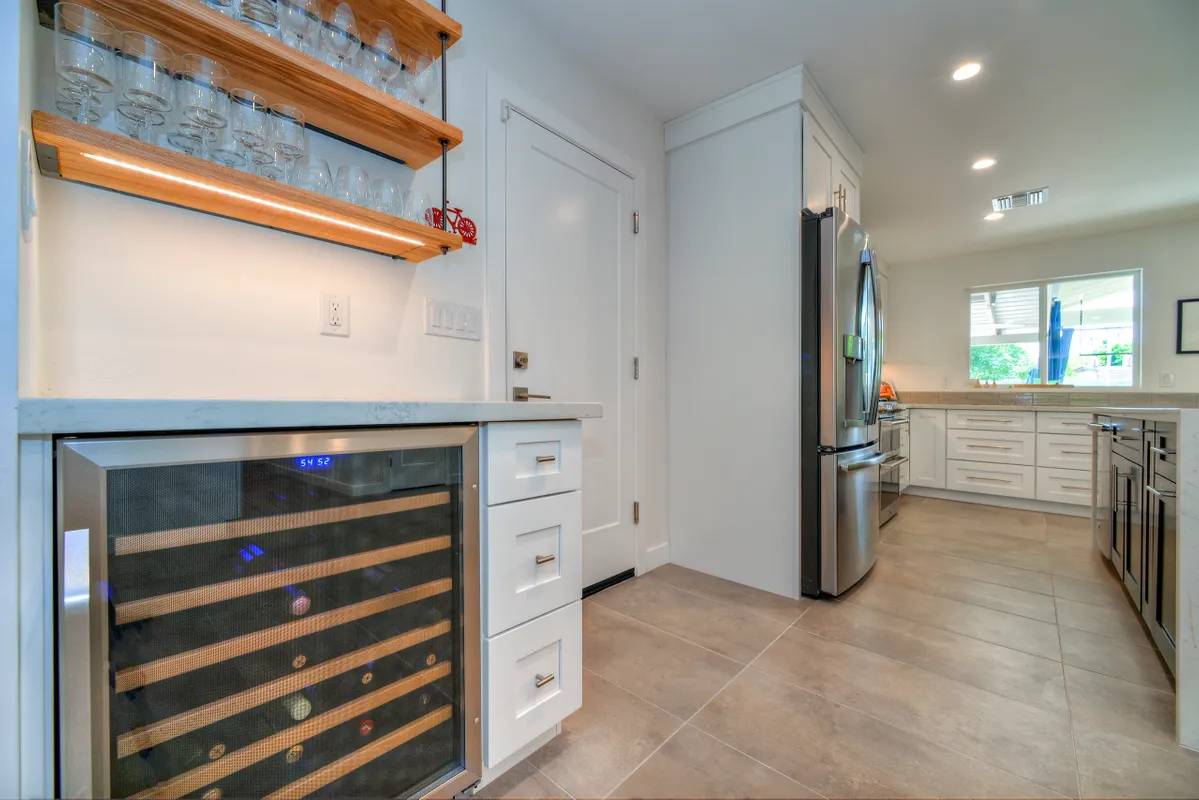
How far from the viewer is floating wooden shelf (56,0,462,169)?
97 centimetres

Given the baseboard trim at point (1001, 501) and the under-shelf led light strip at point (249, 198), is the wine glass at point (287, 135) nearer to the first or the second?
the under-shelf led light strip at point (249, 198)

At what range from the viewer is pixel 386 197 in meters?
1.33

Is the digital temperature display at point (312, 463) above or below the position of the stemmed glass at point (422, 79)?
below

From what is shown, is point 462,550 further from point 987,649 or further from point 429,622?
point 987,649

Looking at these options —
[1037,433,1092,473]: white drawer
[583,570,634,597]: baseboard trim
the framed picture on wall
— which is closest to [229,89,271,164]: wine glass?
[583,570,634,597]: baseboard trim

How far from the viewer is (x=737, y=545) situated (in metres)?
2.42

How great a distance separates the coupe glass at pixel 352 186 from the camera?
125 cm

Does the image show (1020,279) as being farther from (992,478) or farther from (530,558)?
(530,558)

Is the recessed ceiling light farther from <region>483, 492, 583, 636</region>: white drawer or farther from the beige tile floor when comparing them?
<region>483, 492, 583, 636</region>: white drawer

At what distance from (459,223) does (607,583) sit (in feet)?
5.61

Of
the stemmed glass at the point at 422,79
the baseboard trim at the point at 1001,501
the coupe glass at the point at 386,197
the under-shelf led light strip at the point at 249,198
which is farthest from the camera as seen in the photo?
the baseboard trim at the point at 1001,501

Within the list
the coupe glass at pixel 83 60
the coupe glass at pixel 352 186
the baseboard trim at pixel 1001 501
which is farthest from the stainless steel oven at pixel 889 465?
the coupe glass at pixel 83 60

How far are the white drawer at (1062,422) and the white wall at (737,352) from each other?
323 centimetres

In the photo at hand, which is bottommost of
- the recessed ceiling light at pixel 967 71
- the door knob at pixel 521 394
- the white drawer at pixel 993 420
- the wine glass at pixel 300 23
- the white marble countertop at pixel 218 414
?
the white drawer at pixel 993 420
